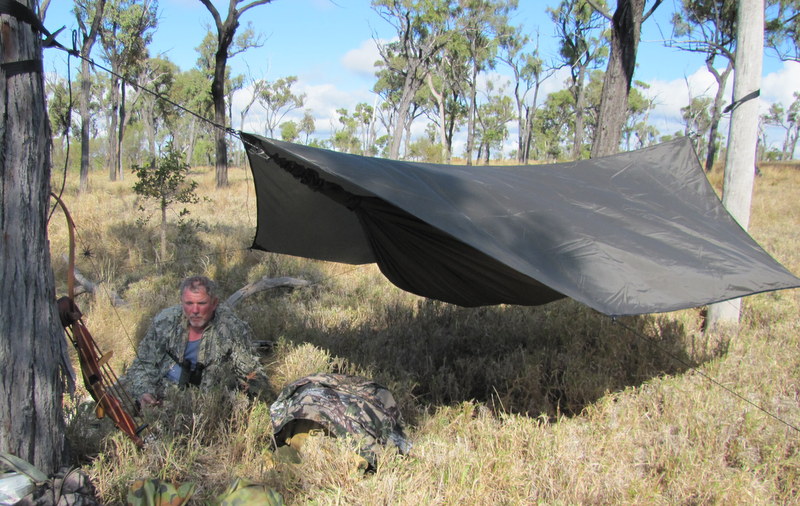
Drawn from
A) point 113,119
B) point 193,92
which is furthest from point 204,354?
point 193,92

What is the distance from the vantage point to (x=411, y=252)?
144 inches

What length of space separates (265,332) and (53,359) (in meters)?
2.64

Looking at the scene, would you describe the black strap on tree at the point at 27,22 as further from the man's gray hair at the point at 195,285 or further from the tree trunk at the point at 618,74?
the tree trunk at the point at 618,74

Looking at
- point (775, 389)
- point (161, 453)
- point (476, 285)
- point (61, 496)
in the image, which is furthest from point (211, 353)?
point (775, 389)

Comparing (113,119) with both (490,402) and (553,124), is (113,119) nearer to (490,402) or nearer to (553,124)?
(490,402)

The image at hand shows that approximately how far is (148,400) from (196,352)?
0.39 metres

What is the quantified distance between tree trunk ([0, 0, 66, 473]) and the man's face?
3.41 ft

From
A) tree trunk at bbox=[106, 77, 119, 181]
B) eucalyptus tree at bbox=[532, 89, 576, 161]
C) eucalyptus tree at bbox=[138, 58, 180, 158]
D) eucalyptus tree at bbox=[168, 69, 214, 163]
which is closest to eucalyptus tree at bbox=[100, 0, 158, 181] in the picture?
tree trunk at bbox=[106, 77, 119, 181]

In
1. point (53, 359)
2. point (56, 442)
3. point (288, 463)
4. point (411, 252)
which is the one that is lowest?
point (288, 463)

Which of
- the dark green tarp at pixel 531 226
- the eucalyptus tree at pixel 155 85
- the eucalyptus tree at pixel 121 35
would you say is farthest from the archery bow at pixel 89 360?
the eucalyptus tree at pixel 155 85

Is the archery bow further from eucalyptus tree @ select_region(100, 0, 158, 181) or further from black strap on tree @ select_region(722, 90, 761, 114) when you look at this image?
eucalyptus tree @ select_region(100, 0, 158, 181)

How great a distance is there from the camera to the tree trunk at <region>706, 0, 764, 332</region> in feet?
15.4

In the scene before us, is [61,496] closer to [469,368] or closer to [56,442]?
[56,442]

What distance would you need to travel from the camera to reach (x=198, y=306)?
3.33 meters
